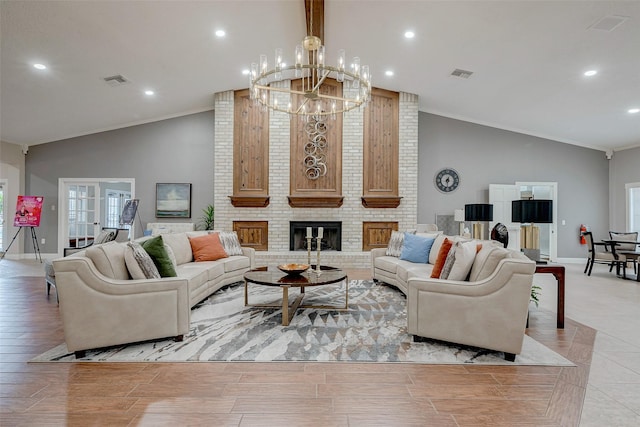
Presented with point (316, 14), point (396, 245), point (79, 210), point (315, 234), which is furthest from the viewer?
point (79, 210)

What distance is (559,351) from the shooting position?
2617 millimetres

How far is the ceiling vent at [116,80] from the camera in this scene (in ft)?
17.7

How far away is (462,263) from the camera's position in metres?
2.79

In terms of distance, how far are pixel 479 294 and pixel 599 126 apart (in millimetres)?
6316

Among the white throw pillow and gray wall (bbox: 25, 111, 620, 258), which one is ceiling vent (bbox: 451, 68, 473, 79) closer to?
gray wall (bbox: 25, 111, 620, 258)

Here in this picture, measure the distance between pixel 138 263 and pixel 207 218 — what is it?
4.57m

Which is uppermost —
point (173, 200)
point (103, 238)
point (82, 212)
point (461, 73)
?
point (461, 73)

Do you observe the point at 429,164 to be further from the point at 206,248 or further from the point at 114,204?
the point at 114,204

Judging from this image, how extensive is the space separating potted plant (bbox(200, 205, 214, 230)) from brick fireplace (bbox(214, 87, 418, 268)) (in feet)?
1.69

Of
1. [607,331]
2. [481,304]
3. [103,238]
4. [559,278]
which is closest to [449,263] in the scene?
[481,304]

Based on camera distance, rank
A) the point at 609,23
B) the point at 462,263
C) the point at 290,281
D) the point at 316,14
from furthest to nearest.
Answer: the point at 316,14 → the point at 609,23 → the point at 290,281 → the point at 462,263

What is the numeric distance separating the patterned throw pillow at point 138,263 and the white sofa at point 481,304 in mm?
2262

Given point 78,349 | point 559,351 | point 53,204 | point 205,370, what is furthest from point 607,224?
point 53,204

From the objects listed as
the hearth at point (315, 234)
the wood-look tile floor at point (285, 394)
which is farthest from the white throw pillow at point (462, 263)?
the hearth at point (315, 234)
